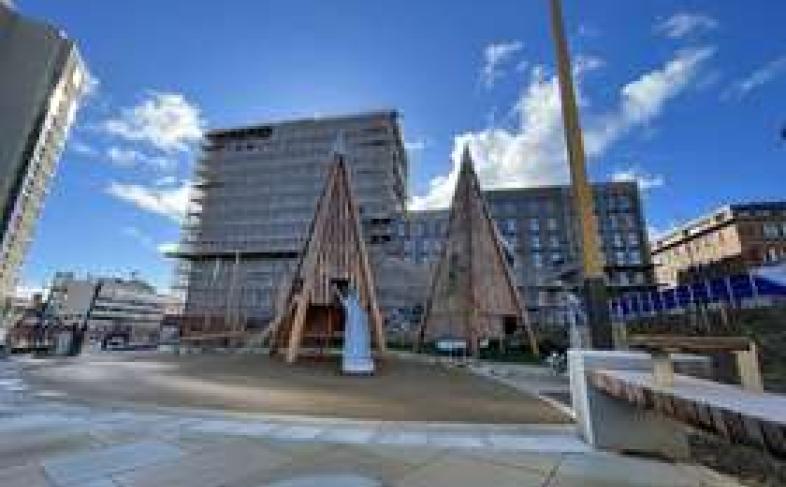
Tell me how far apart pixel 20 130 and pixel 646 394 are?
12.7 meters

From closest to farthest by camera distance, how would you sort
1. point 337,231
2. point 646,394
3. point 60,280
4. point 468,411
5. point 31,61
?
1. point 646,394
2. point 468,411
3. point 31,61
4. point 337,231
5. point 60,280

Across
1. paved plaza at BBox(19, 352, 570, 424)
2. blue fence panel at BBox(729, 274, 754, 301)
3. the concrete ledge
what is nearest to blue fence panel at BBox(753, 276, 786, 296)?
blue fence panel at BBox(729, 274, 754, 301)

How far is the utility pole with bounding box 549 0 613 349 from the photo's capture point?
6.55 m

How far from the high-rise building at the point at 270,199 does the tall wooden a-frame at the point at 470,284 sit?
166 feet

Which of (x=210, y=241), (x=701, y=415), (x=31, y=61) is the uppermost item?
(x=210, y=241)

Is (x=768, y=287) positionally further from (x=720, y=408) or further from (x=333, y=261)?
(x=720, y=408)

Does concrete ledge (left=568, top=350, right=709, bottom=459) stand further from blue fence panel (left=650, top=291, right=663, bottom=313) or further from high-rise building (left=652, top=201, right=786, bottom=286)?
high-rise building (left=652, top=201, right=786, bottom=286)

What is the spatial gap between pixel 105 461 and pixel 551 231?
7838cm

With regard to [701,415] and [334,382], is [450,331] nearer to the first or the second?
[334,382]

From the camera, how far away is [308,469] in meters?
4.21

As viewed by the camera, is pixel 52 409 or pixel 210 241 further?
pixel 210 241

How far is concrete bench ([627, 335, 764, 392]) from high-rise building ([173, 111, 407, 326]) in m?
69.5

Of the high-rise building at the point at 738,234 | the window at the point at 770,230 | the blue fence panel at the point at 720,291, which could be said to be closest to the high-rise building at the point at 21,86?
the blue fence panel at the point at 720,291

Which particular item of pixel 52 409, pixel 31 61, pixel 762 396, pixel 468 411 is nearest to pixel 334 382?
pixel 468 411
